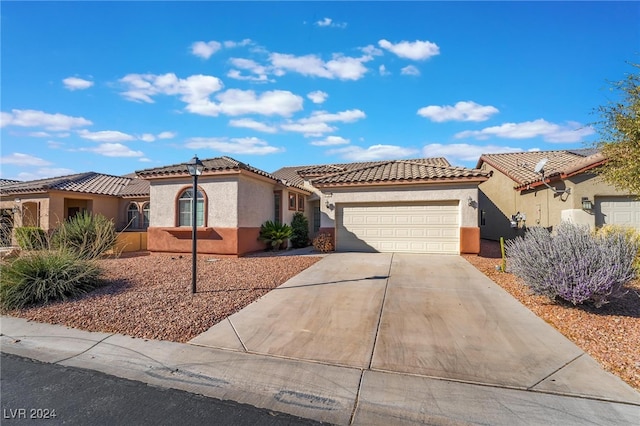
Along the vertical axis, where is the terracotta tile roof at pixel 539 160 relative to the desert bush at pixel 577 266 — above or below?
above

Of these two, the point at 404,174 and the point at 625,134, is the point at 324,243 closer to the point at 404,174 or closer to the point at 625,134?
the point at 404,174

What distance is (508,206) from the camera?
720 inches

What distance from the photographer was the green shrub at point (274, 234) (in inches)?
599

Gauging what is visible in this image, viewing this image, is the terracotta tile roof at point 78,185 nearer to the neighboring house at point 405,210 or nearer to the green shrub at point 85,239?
the green shrub at point 85,239

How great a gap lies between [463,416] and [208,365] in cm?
308

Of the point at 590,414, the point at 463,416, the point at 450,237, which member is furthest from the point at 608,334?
the point at 450,237

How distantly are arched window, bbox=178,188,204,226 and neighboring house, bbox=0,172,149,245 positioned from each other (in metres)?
3.62

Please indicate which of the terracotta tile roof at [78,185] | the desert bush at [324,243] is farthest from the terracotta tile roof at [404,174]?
the terracotta tile roof at [78,185]

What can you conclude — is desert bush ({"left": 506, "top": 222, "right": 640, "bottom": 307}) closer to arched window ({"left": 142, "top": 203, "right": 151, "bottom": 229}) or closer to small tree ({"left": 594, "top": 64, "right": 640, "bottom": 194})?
small tree ({"left": 594, "top": 64, "right": 640, "bottom": 194})

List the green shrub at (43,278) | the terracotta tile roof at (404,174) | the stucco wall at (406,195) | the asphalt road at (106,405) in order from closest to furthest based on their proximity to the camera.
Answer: the asphalt road at (106,405) < the green shrub at (43,278) < the stucco wall at (406,195) < the terracotta tile roof at (404,174)

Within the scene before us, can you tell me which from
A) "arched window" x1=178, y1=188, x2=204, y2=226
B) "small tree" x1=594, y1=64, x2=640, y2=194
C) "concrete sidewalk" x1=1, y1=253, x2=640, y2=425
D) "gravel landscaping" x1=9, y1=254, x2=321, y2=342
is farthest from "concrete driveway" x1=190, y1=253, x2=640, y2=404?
"arched window" x1=178, y1=188, x2=204, y2=226

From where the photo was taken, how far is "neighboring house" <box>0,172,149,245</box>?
17.3 meters

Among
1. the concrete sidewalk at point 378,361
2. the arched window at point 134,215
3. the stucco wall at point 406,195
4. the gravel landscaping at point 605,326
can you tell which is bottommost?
the concrete sidewalk at point 378,361

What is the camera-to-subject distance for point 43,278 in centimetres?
713
